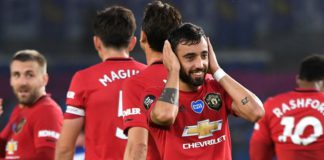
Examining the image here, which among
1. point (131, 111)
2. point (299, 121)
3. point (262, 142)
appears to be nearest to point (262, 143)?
point (262, 142)

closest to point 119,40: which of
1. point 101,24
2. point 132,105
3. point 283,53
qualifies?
point 101,24

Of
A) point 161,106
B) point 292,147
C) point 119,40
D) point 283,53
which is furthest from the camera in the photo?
point 283,53

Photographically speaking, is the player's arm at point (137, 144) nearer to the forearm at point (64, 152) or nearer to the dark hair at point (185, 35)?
the dark hair at point (185, 35)

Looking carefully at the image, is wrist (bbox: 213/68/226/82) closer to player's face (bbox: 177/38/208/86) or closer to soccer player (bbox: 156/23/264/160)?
soccer player (bbox: 156/23/264/160)

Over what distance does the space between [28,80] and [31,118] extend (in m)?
0.42

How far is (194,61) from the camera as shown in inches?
189

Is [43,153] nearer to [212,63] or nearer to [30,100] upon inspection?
[30,100]

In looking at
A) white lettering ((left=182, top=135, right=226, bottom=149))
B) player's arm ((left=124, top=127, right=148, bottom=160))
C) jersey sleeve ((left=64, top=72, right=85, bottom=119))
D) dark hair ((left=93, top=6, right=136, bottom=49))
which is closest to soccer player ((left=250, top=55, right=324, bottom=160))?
dark hair ((left=93, top=6, right=136, bottom=49))

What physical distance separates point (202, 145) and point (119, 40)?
136 centimetres

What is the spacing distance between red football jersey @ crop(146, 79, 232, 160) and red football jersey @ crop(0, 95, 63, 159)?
1743 millimetres

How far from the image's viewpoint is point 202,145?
4.86 metres

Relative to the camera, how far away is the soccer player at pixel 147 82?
15.9 feet

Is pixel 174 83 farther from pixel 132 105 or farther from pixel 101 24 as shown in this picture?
pixel 101 24

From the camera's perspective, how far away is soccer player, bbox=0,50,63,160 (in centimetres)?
648
